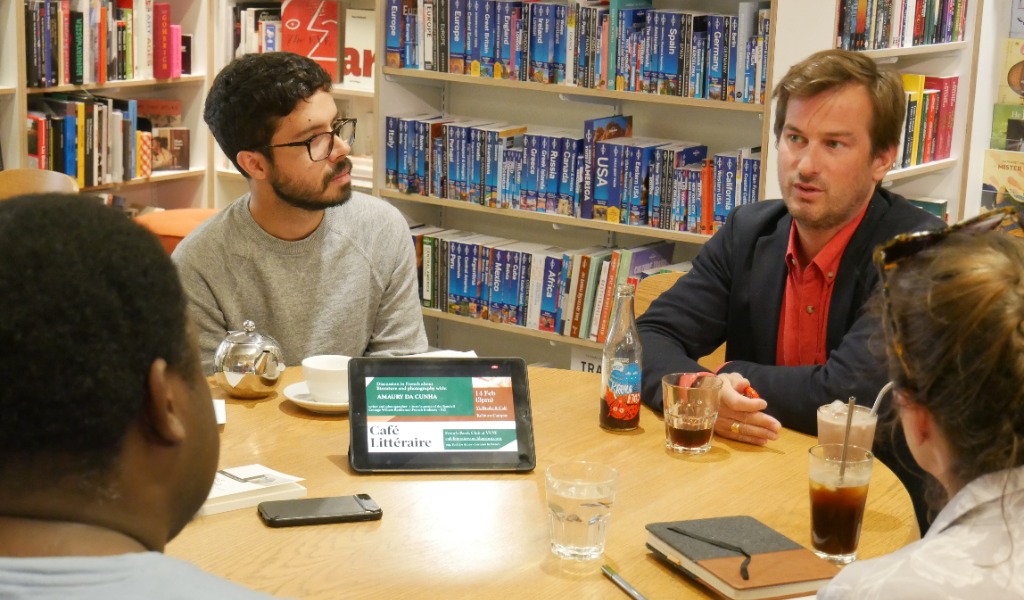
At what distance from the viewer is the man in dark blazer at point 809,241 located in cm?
232

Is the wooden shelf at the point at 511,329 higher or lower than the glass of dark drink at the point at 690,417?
lower

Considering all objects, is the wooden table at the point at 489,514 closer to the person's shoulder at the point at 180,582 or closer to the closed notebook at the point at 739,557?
the closed notebook at the point at 739,557

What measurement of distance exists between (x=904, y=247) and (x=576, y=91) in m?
2.66

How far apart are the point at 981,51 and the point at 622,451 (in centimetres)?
262

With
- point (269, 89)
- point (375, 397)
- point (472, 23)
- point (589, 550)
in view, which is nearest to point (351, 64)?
point (472, 23)

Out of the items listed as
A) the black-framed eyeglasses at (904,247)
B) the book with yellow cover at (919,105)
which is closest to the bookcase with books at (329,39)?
the book with yellow cover at (919,105)

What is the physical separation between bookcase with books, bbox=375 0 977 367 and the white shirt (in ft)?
7.69

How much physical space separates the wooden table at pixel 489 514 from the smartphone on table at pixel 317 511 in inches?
0.5

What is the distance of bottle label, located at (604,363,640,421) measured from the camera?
1915 mm

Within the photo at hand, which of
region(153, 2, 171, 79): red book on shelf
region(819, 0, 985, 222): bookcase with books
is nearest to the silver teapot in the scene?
region(819, 0, 985, 222): bookcase with books

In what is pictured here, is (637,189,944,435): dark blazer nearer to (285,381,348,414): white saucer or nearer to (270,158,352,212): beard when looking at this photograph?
(285,381,348,414): white saucer

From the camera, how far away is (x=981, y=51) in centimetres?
385

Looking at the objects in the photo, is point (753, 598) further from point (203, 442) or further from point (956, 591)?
point (203, 442)

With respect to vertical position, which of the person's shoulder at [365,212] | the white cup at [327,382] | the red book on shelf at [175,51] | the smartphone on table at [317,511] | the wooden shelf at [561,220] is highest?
the red book on shelf at [175,51]
